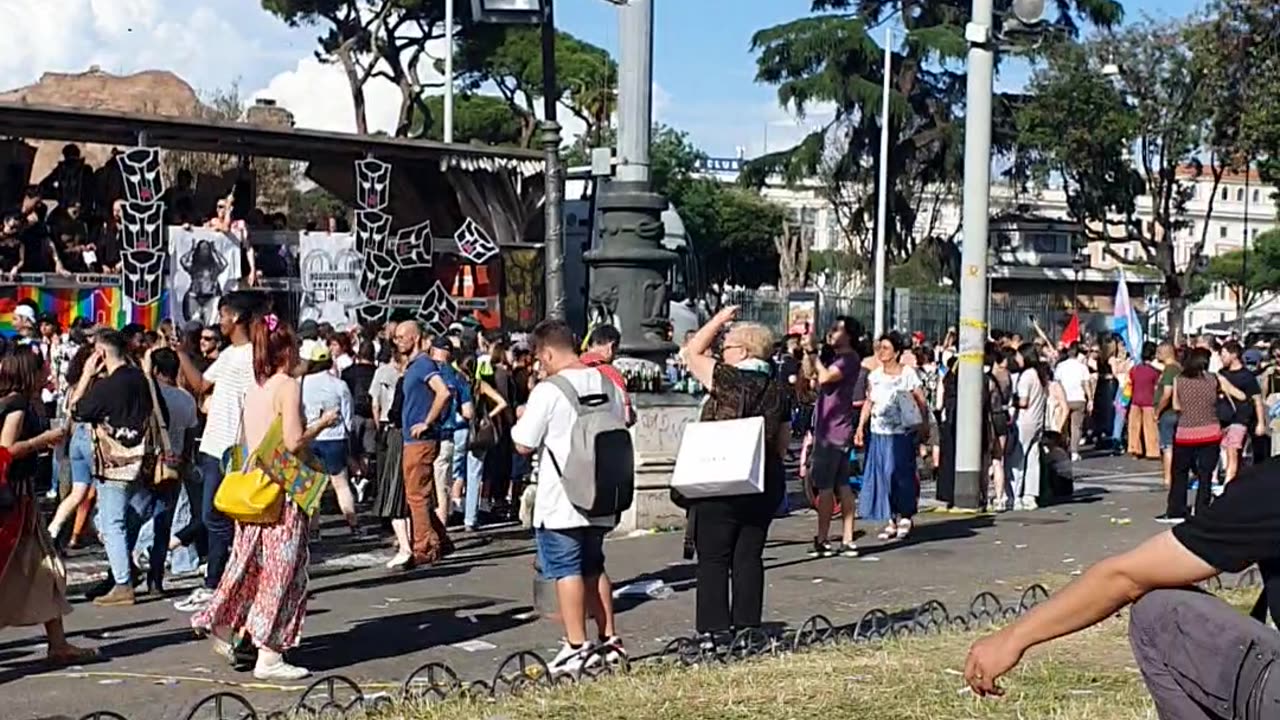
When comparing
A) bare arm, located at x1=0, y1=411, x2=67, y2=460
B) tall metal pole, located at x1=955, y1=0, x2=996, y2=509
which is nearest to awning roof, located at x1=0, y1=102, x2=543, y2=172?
tall metal pole, located at x1=955, y1=0, x2=996, y2=509

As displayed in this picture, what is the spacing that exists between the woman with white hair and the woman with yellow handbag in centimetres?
192

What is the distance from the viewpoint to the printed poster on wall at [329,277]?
2097 cm

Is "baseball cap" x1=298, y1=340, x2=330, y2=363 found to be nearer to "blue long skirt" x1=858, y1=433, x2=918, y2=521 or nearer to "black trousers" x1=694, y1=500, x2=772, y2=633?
"black trousers" x1=694, y1=500, x2=772, y2=633

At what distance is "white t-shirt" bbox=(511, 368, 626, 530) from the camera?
28.3ft

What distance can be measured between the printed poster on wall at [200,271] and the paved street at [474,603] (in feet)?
19.0

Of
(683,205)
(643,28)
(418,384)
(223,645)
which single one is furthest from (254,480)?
(683,205)

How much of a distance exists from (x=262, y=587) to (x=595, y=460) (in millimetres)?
1729

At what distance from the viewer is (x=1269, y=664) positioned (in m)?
3.62

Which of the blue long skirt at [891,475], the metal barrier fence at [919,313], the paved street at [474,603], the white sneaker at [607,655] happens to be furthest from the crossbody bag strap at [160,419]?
the metal barrier fence at [919,313]

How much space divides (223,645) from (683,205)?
220ft

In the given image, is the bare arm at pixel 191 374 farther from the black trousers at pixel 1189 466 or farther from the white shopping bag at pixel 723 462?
the black trousers at pixel 1189 466

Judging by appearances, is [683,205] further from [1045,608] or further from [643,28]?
[1045,608]

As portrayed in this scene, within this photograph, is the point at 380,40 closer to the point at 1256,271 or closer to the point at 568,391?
the point at 568,391

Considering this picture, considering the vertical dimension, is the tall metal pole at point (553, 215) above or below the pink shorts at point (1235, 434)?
above
